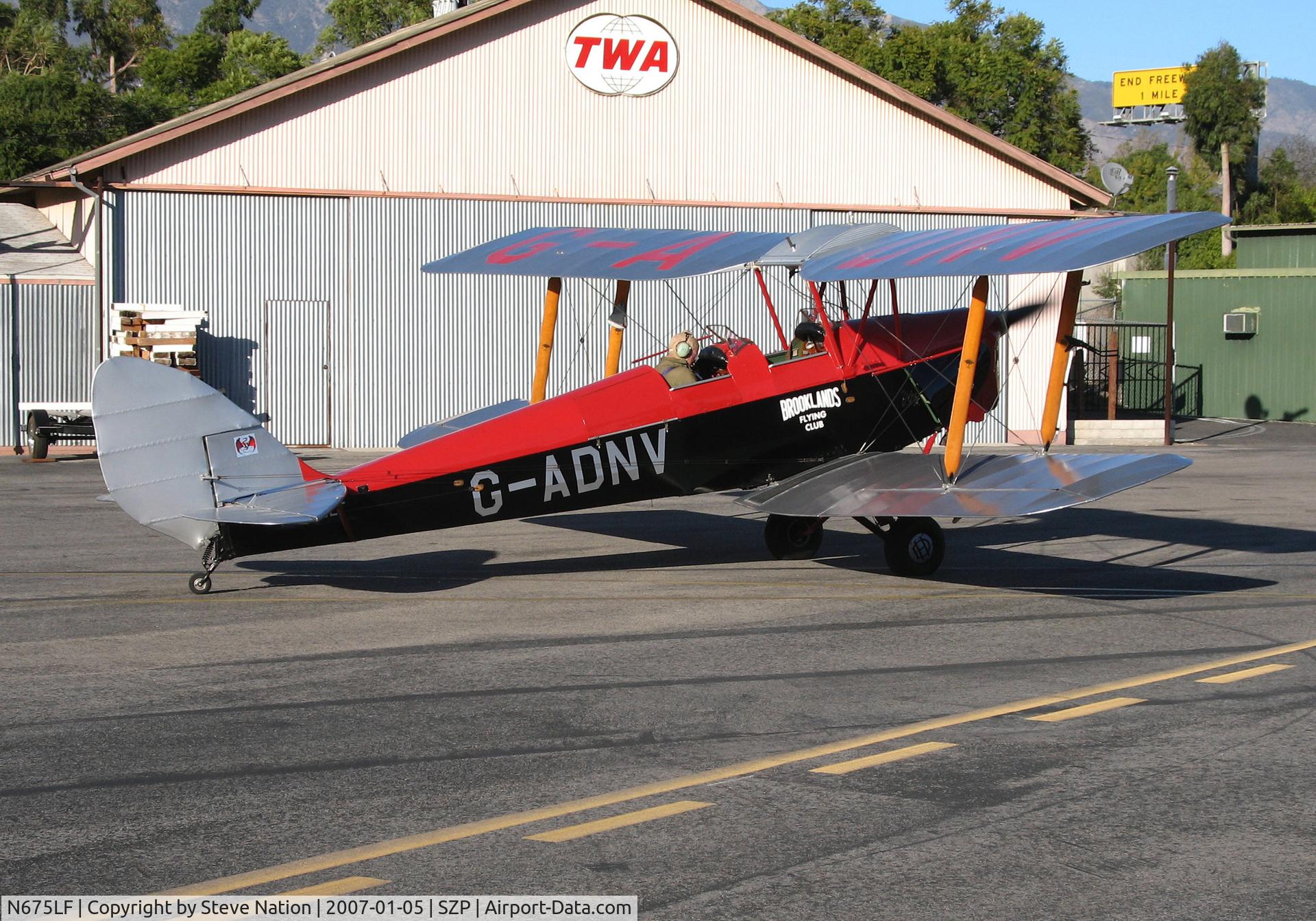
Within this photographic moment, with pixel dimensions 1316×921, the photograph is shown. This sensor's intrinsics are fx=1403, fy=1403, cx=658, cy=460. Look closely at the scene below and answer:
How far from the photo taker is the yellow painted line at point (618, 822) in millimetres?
5211

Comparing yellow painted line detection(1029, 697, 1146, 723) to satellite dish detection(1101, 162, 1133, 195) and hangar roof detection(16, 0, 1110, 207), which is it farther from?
satellite dish detection(1101, 162, 1133, 195)

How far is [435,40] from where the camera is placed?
2539 centimetres

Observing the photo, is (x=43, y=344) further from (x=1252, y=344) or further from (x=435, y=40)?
(x=1252, y=344)

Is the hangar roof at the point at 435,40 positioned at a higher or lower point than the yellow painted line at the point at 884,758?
higher

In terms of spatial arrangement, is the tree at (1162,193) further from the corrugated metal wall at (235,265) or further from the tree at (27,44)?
the tree at (27,44)

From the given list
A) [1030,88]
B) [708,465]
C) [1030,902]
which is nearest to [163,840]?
[1030,902]

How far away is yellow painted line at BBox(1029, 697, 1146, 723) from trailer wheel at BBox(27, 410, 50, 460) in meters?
19.4

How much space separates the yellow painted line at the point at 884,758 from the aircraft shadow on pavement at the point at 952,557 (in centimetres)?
478

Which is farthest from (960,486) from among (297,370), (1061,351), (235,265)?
(235,265)

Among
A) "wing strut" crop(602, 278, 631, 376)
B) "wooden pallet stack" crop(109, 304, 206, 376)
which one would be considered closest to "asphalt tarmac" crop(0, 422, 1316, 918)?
"wing strut" crop(602, 278, 631, 376)

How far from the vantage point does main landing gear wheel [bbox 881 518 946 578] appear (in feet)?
38.5

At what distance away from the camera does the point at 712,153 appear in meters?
→ 27.0

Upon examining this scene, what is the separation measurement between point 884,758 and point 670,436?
5336 millimetres

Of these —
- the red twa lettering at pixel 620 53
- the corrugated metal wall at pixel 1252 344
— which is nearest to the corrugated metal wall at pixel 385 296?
the red twa lettering at pixel 620 53
